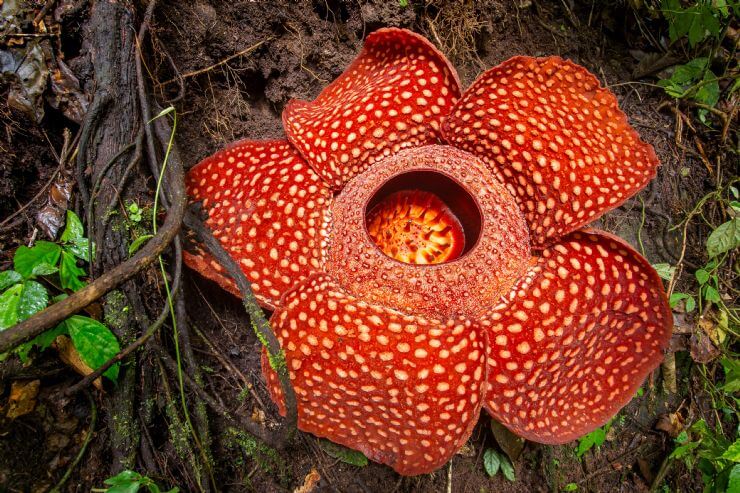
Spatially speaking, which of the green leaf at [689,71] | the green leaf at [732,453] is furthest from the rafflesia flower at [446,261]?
the green leaf at [689,71]

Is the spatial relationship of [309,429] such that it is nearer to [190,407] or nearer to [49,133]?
[190,407]

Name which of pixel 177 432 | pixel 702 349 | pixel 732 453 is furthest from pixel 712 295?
pixel 177 432

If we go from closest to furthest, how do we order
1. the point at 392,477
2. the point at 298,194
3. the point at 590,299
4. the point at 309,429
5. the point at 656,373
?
the point at 309,429, the point at 590,299, the point at 298,194, the point at 392,477, the point at 656,373

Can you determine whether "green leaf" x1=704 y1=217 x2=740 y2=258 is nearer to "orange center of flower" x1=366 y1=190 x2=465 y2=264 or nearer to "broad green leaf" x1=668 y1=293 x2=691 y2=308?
"broad green leaf" x1=668 y1=293 x2=691 y2=308

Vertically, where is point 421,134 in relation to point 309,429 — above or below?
above

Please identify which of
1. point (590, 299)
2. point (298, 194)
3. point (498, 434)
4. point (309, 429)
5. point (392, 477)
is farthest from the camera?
point (498, 434)

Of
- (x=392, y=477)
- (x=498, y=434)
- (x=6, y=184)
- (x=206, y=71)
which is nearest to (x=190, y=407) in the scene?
(x=392, y=477)
